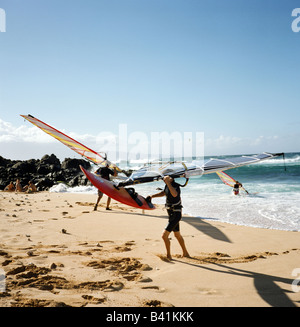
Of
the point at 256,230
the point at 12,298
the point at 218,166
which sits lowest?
the point at 256,230

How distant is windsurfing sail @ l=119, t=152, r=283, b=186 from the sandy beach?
1.55 metres

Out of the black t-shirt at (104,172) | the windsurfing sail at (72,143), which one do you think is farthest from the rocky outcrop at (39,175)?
the black t-shirt at (104,172)

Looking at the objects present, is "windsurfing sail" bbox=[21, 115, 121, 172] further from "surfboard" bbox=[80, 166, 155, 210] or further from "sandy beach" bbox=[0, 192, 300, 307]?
"sandy beach" bbox=[0, 192, 300, 307]

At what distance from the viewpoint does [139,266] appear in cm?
412

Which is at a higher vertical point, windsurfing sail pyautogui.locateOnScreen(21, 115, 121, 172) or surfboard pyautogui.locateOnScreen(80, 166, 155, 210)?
windsurfing sail pyautogui.locateOnScreen(21, 115, 121, 172)

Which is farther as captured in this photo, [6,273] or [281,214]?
[281,214]

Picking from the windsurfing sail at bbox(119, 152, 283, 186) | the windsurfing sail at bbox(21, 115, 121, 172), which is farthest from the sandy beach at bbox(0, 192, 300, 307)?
the windsurfing sail at bbox(21, 115, 121, 172)

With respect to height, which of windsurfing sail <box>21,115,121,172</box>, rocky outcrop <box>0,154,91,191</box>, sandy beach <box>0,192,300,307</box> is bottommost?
sandy beach <box>0,192,300,307</box>

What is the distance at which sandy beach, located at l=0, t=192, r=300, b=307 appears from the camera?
309 cm
